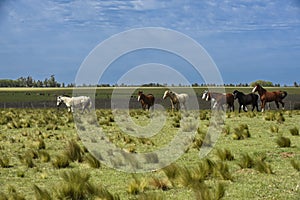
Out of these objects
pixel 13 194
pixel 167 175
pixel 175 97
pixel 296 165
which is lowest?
pixel 13 194

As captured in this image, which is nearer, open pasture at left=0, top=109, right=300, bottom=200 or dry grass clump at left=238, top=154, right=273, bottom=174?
open pasture at left=0, top=109, right=300, bottom=200

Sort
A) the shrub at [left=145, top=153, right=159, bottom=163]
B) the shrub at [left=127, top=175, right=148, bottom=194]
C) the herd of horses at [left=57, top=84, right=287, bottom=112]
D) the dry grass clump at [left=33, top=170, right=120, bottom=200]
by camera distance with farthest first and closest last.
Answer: the herd of horses at [left=57, top=84, right=287, bottom=112], the shrub at [left=145, top=153, right=159, bottom=163], the shrub at [left=127, top=175, right=148, bottom=194], the dry grass clump at [left=33, top=170, right=120, bottom=200]

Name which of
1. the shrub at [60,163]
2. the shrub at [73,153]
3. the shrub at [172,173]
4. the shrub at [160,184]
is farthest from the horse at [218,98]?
the shrub at [160,184]

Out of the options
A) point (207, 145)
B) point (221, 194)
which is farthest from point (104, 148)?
point (221, 194)

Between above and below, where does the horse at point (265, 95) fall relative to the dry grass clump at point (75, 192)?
above

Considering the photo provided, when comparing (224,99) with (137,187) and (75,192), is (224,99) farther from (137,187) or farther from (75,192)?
(75,192)

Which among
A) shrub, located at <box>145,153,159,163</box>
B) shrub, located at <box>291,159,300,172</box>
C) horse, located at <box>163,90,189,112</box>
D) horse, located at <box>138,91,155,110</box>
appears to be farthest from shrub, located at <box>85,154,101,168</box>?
horse, located at <box>138,91,155,110</box>

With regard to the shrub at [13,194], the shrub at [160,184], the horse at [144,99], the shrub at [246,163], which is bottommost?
the shrub at [13,194]

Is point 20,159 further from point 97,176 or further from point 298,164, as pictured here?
point 298,164

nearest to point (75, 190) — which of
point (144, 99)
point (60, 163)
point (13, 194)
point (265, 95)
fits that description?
point (13, 194)

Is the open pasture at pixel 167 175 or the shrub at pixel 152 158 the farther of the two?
the shrub at pixel 152 158

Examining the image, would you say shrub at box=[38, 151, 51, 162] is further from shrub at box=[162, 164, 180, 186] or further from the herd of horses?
the herd of horses

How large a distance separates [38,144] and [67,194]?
785 centimetres

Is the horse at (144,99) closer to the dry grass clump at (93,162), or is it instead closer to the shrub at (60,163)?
the dry grass clump at (93,162)
